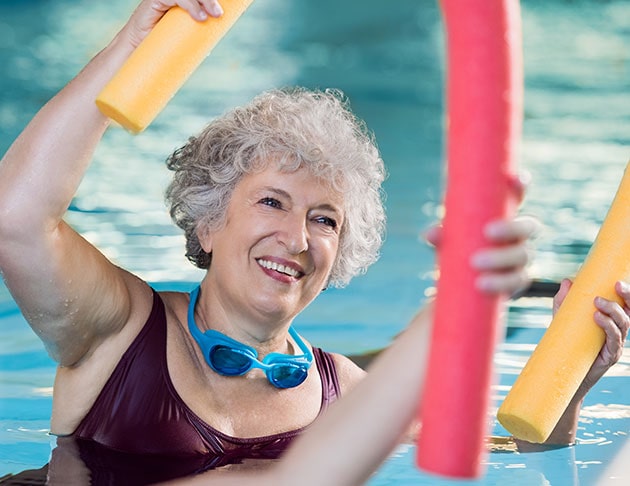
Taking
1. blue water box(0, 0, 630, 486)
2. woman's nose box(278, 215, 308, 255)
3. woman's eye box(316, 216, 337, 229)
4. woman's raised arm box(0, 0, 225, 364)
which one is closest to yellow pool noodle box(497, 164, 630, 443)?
woman's raised arm box(0, 0, 225, 364)

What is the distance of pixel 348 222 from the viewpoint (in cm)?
315

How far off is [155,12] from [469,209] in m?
1.01

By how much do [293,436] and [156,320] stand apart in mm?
480

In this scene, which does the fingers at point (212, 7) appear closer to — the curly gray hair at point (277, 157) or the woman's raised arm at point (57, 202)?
the woman's raised arm at point (57, 202)

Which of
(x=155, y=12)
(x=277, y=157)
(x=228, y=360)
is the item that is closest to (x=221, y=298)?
(x=228, y=360)

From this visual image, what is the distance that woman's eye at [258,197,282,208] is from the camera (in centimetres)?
295

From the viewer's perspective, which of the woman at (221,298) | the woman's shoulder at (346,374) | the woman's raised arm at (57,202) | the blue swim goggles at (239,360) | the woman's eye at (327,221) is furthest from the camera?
the woman's shoulder at (346,374)

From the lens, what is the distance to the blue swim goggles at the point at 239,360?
288cm

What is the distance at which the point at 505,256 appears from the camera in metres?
1.31

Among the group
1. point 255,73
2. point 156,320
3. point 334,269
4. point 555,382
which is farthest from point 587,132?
point 555,382

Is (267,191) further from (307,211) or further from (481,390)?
(481,390)

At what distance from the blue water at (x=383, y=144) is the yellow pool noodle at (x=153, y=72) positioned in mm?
1831

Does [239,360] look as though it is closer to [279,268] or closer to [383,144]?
[279,268]

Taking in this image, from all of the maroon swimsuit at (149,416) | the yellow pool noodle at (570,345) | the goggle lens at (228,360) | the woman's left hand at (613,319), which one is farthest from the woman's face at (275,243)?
the yellow pool noodle at (570,345)
